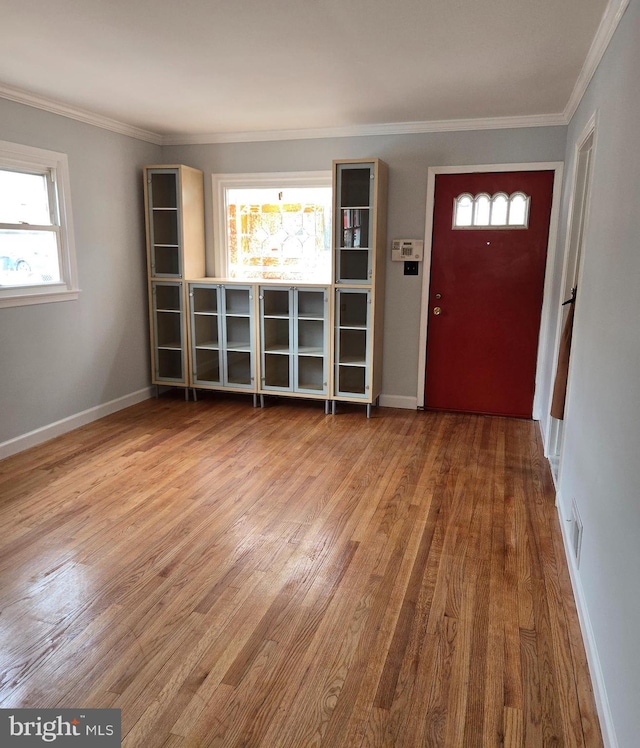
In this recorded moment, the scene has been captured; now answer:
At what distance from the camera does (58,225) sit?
4.13 meters

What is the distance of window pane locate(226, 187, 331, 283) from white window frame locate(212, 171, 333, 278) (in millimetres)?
45

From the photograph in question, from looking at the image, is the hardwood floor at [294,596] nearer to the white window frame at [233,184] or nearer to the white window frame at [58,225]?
the white window frame at [58,225]

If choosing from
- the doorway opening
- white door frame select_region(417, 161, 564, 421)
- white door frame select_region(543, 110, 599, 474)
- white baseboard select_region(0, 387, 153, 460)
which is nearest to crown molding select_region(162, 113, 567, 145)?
white door frame select_region(417, 161, 564, 421)

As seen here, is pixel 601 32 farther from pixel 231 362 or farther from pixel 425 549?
pixel 231 362

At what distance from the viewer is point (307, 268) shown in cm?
510

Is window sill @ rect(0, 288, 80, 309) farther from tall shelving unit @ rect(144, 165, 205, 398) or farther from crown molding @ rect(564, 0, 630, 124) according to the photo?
crown molding @ rect(564, 0, 630, 124)

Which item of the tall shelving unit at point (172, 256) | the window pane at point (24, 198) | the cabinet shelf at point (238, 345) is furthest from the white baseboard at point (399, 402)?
the window pane at point (24, 198)

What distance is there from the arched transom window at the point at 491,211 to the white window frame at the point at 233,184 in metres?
1.12

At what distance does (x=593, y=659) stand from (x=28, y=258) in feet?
13.3

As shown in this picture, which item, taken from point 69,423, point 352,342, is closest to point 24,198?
point 69,423

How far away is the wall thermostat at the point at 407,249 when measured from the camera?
4.68m

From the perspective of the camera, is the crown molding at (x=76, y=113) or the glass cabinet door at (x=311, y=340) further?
the glass cabinet door at (x=311, y=340)

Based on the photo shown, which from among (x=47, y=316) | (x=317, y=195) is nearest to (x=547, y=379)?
(x=317, y=195)

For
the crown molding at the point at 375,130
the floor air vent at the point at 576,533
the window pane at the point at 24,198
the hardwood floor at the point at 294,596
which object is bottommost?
the hardwood floor at the point at 294,596
